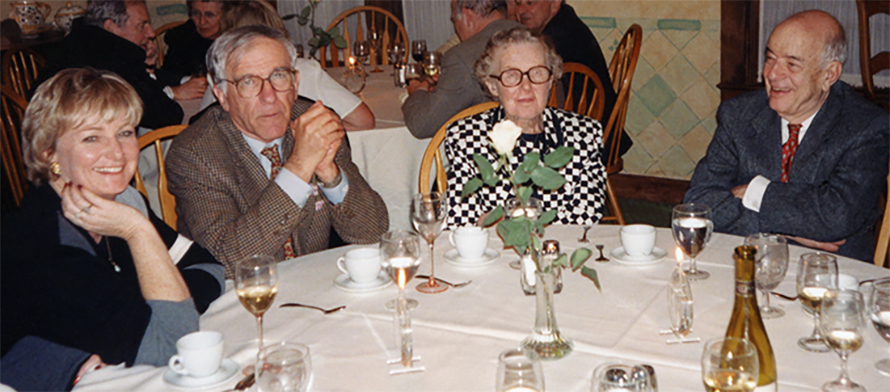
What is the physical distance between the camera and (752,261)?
4.08 ft

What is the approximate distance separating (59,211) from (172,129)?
3.18ft

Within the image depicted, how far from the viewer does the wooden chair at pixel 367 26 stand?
521 cm

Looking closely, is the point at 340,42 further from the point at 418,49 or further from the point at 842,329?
the point at 842,329

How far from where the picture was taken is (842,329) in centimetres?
127

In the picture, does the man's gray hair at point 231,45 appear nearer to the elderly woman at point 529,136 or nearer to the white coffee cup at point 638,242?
the elderly woman at point 529,136

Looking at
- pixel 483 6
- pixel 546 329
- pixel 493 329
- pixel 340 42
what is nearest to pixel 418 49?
pixel 340 42

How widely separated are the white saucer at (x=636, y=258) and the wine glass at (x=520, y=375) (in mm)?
770

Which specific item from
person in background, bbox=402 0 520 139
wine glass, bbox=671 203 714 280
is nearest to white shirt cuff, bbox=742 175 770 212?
wine glass, bbox=671 203 714 280

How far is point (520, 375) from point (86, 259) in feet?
2.97

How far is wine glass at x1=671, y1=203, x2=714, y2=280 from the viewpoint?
168 centimetres

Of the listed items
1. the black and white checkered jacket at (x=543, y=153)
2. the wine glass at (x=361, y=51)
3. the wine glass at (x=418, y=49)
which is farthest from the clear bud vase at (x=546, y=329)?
the wine glass at (x=361, y=51)

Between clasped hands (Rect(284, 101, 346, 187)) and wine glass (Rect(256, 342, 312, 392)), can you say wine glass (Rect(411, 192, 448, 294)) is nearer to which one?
clasped hands (Rect(284, 101, 346, 187))

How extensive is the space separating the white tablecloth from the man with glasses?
25 cm

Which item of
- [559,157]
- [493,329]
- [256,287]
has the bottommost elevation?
[493,329]
